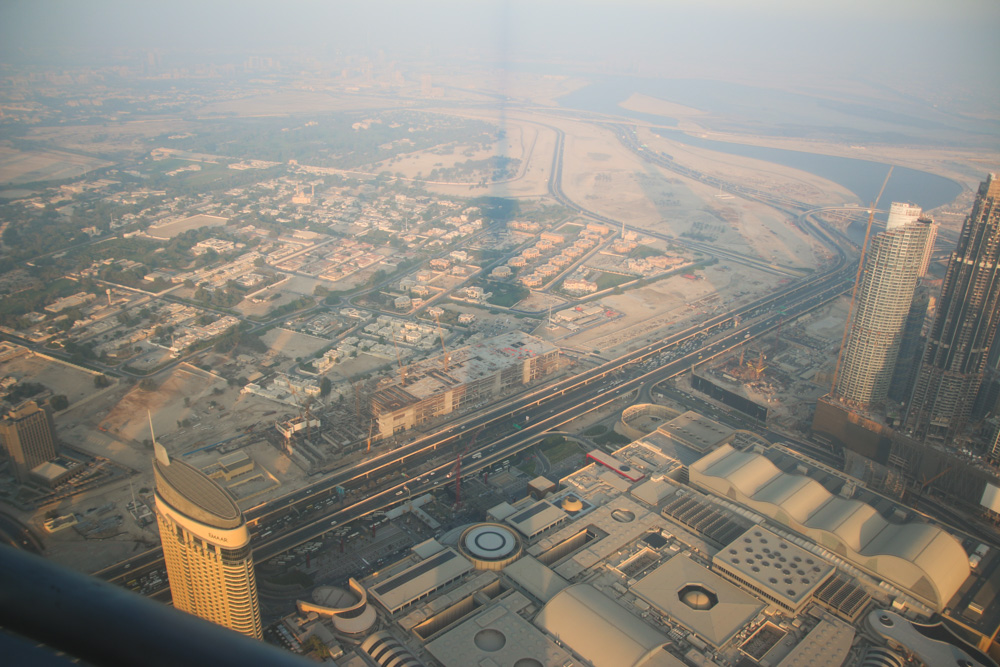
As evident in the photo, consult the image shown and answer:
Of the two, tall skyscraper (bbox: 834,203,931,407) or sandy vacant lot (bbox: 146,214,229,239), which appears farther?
sandy vacant lot (bbox: 146,214,229,239)

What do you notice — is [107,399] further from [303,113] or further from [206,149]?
[303,113]

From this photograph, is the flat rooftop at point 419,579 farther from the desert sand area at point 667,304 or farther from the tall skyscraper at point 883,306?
the tall skyscraper at point 883,306

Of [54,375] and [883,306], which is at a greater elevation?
[883,306]

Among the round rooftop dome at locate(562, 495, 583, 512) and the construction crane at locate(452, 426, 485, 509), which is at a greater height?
the round rooftop dome at locate(562, 495, 583, 512)

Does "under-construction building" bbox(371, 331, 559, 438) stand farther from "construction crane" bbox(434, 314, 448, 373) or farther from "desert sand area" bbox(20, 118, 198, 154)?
"desert sand area" bbox(20, 118, 198, 154)

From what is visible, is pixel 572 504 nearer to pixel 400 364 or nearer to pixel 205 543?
pixel 205 543

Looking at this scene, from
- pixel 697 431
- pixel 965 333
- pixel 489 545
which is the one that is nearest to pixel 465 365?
pixel 697 431

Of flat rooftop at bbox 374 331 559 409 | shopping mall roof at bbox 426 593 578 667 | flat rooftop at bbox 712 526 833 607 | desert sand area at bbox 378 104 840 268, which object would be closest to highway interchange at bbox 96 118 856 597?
flat rooftop at bbox 374 331 559 409

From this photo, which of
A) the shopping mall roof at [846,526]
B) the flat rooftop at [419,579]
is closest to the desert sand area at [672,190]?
the shopping mall roof at [846,526]
